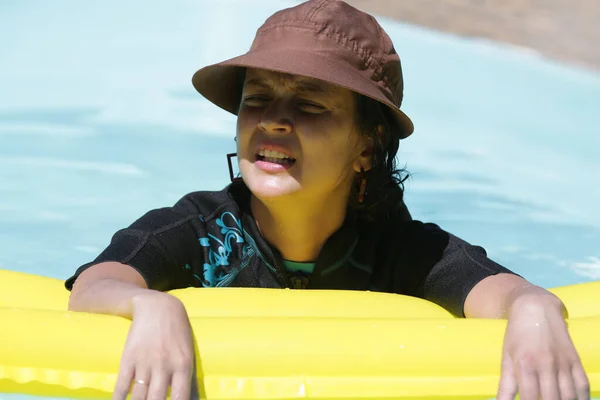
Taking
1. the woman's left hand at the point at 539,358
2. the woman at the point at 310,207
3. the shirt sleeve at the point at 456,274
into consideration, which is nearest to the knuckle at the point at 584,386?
the woman's left hand at the point at 539,358

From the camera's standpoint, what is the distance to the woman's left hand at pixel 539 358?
1.60 metres

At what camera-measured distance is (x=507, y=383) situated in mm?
1642

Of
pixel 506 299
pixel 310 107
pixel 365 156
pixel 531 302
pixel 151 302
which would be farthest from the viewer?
pixel 365 156

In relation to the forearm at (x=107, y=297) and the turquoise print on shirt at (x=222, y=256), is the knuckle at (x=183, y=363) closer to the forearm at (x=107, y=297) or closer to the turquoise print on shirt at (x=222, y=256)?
the forearm at (x=107, y=297)

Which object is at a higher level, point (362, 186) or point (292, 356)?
point (362, 186)

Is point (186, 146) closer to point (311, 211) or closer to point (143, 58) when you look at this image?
point (143, 58)

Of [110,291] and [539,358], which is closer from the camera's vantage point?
[539,358]

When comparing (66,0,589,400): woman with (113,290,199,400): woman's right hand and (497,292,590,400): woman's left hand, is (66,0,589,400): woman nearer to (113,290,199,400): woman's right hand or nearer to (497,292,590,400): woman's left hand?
(497,292,590,400): woman's left hand

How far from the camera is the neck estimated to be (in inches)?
92.1

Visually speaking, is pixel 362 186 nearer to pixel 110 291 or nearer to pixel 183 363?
pixel 110 291

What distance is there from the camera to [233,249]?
238cm

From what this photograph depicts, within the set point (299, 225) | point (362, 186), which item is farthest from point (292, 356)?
point (362, 186)

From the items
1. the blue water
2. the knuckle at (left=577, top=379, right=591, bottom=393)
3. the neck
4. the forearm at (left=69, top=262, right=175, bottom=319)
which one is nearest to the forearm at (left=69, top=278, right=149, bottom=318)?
the forearm at (left=69, top=262, right=175, bottom=319)

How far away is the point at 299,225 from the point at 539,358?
870mm
